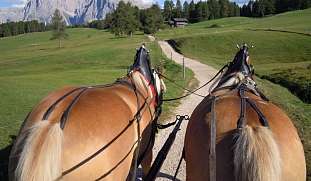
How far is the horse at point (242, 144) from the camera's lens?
300cm

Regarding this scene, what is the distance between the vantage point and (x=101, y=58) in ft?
152

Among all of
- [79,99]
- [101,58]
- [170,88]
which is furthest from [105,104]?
[101,58]

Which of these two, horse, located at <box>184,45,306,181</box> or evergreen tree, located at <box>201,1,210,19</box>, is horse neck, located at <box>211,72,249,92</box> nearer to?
horse, located at <box>184,45,306,181</box>

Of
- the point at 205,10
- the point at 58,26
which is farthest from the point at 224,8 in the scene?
the point at 58,26

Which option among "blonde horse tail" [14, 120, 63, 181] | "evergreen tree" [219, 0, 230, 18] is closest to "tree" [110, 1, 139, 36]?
"evergreen tree" [219, 0, 230, 18]

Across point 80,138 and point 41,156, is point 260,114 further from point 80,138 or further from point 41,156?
point 41,156

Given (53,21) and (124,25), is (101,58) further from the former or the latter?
(53,21)

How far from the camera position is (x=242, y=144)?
3035mm

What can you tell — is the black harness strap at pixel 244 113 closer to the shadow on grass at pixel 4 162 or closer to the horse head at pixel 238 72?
the horse head at pixel 238 72

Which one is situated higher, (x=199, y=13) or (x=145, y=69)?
(x=199, y=13)

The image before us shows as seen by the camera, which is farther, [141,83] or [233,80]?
[141,83]

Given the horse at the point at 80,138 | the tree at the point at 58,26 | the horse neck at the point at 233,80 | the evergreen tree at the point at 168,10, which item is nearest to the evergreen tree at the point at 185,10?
the evergreen tree at the point at 168,10

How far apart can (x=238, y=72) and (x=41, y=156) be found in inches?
117

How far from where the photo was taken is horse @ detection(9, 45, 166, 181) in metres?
3.37
